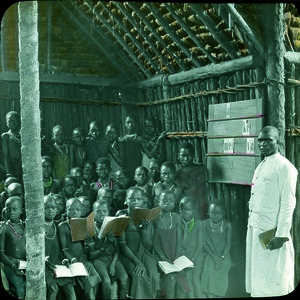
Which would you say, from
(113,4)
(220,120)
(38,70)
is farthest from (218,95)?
(38,70)

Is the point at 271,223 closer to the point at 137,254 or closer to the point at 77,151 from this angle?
the point at 137,254

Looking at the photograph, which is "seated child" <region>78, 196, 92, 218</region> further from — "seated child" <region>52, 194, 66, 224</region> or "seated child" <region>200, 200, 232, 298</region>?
"seated child" <region>200, 200, 232, 298</region>

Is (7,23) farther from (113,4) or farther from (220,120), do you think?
(220,120)

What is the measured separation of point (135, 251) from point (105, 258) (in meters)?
0.13

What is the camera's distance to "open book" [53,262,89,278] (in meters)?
2.50

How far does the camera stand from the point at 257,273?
8.57 ft

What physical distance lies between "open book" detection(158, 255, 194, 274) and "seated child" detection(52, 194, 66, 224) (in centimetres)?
46

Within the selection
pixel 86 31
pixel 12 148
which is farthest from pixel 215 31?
pixel 12 148

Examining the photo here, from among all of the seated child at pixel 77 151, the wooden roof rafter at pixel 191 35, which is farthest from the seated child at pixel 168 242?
the wooden roof rafter at pixel 191 35

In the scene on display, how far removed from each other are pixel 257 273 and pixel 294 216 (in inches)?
11.4

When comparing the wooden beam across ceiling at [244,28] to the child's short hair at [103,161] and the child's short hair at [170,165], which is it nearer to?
the child's short hair at [170,165]

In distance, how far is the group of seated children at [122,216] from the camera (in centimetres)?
249

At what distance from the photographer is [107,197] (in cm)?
253

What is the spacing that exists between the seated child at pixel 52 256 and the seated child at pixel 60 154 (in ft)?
0.34
